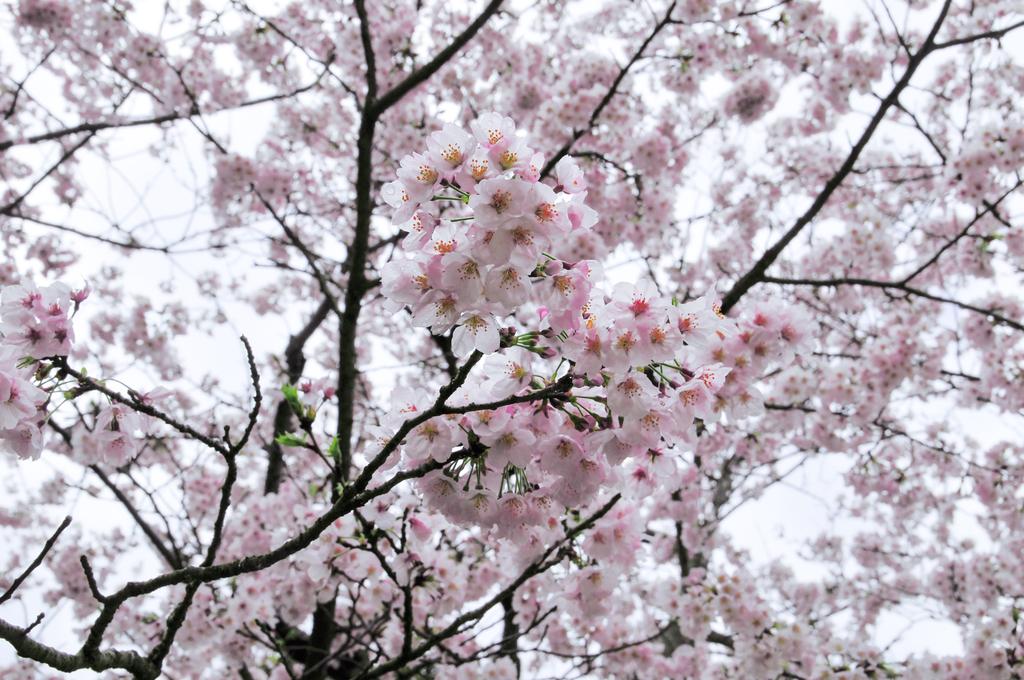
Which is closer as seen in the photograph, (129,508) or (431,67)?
(431,67)

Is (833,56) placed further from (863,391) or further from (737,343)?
(737,343)

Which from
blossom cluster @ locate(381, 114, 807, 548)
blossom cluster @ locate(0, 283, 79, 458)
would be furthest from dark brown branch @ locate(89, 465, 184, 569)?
blossom cluster @ locate(381, 114, 807, 548)

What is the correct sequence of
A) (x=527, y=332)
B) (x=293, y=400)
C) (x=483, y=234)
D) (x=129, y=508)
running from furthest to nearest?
1. (x=129, y=508)
2. (x=293, y=400)
3. (x=527, y=332)
4. (x=483, y=234)

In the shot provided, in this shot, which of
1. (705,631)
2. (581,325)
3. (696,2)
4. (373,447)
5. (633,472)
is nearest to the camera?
(581,325)

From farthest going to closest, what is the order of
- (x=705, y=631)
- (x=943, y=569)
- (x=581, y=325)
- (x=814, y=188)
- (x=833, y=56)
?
(x=814, y=188) < (x=943, y=569) < (x=833, y=56) < (x=705, y=631) < (x=581, y=325)

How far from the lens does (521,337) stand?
1.51 m

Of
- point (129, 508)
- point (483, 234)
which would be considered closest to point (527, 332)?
Result: point (483, 234)

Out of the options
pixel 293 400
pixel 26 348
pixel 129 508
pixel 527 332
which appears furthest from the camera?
pixel 129 508

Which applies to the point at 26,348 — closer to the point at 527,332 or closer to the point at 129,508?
the point at 527,332

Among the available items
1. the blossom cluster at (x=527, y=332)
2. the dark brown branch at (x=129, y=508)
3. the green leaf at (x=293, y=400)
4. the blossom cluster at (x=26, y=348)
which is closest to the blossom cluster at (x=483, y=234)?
the blossom cluster at (x=527, y=332)

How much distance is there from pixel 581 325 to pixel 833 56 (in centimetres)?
665

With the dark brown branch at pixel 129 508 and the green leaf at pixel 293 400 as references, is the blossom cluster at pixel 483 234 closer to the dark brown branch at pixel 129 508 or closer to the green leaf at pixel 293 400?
the green leaf at pixel 293 400

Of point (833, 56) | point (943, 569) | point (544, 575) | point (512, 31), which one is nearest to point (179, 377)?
point (512, 31)

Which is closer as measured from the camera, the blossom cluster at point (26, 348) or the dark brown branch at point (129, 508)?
the blossom cluster at point (26, 348)
